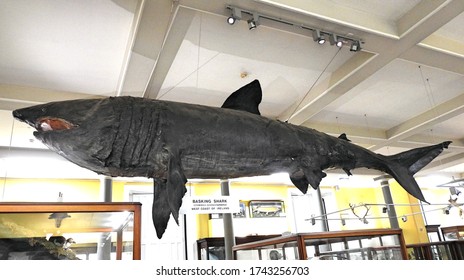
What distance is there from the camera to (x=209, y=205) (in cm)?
221

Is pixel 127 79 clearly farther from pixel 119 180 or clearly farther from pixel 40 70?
pixel 119 180

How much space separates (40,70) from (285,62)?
9.04 feet

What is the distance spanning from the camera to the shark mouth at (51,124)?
44.0 inches

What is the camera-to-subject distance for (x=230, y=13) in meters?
2.97

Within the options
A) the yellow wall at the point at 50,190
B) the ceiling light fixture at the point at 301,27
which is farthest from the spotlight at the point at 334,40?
the yellow wall at the point at 50,190

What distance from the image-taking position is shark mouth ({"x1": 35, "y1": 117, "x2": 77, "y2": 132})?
112cm

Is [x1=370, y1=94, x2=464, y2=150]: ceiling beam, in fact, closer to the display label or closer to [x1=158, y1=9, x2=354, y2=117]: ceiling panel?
[x1=158, y1=9, x2=354, y2=117]: ceiling panel

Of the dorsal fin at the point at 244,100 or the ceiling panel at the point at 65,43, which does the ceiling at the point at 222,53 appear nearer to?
the ceiling panel at the point at 65,43

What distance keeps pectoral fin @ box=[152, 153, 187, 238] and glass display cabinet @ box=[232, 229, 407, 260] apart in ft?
8.06

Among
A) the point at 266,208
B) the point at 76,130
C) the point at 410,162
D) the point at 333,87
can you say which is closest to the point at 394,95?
the point at 333,87

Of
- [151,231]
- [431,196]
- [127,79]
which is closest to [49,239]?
[127,79]

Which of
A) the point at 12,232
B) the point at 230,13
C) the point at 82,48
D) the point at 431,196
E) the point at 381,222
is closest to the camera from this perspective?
the point at 12,232

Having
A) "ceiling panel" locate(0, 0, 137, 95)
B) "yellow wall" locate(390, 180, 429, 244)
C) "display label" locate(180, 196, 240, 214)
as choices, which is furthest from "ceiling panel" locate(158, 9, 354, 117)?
"yellow wall" locate(390, 180, 429, 244)

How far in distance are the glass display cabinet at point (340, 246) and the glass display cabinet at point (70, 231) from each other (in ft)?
5.70
